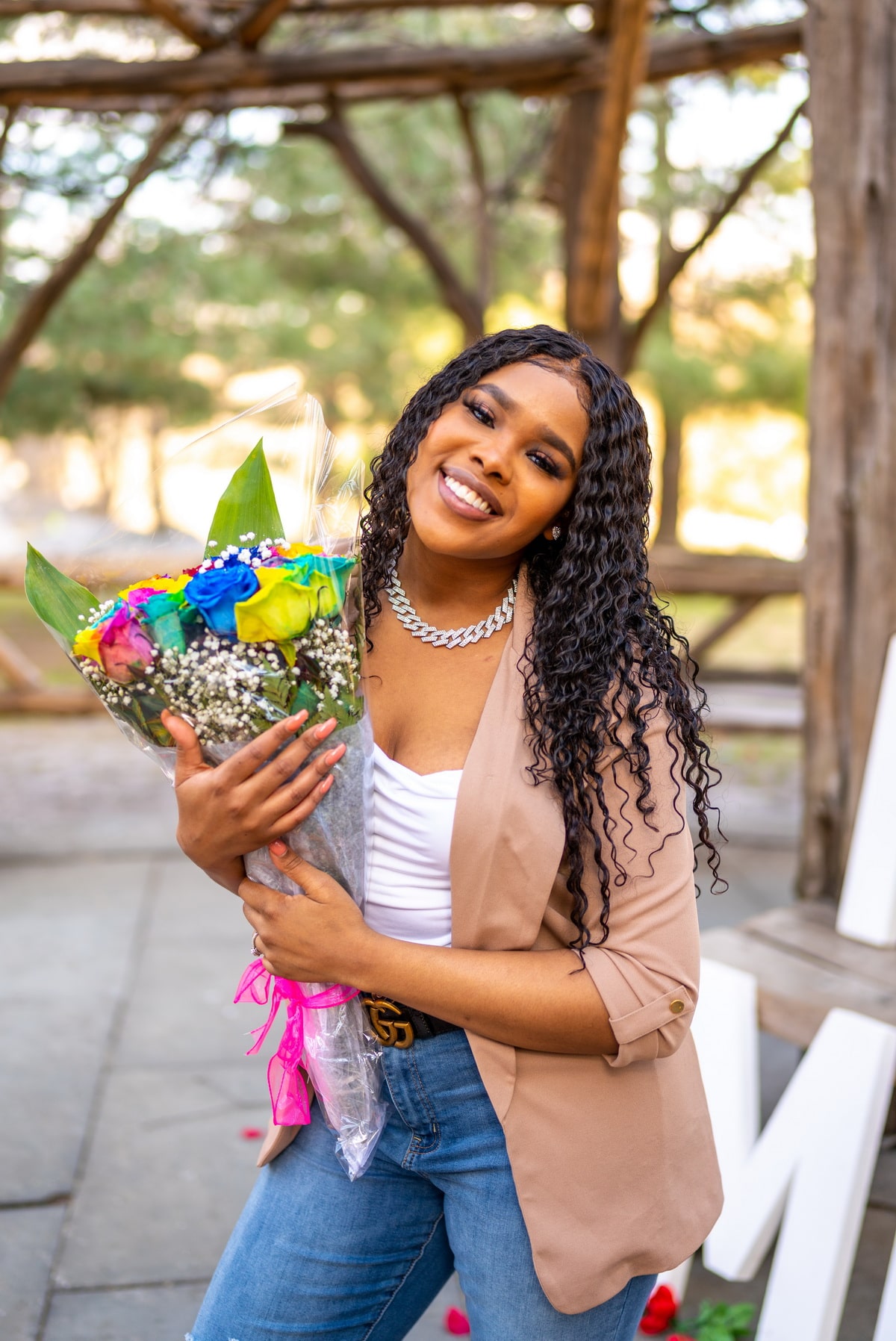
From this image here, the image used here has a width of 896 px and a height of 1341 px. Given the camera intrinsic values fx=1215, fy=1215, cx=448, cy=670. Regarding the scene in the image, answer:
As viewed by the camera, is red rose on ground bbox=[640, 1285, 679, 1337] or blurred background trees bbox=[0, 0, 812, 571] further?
blurred background trees bbox=[0, 0, 812, 571]

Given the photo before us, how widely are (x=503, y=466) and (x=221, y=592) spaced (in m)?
0.39

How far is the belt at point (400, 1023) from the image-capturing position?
1.44 m

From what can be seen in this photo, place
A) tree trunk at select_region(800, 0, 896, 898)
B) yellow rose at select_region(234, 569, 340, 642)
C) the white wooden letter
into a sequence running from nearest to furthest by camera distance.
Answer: yellow rose at select_region(234, 569, 340, 642) < the white wooden letter < tree trunk at select_region(800, 0, 896, 898)

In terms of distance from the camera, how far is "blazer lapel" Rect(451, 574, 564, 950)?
4.47 feet

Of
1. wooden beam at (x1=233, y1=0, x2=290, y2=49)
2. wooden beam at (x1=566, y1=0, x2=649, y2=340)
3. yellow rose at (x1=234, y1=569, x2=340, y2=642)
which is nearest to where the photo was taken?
yellow rose at (x1=234, y1=569, x2=340, y2=642)

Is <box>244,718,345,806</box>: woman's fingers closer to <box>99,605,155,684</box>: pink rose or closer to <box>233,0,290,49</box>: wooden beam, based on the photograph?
<box>99,605,155,684</box>: pink rose

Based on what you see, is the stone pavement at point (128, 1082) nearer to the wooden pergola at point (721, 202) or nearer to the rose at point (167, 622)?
the wooden pergola at point (721, 202)

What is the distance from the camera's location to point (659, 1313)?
7.97ft

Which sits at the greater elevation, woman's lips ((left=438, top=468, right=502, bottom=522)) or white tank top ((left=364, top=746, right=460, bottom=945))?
woman's lips ((left=438, top=468, right=502, bottom=522))

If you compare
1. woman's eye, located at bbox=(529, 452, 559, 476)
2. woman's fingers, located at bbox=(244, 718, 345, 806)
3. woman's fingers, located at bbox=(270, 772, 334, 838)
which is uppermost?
woman's eye, located at bbox=(529, 452, 559, 476)

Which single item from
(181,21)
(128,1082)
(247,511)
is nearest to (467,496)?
(247,511)

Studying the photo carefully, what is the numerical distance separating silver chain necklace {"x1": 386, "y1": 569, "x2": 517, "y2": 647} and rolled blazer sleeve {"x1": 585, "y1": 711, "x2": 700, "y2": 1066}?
0.24m

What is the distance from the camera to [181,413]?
11.5 meters

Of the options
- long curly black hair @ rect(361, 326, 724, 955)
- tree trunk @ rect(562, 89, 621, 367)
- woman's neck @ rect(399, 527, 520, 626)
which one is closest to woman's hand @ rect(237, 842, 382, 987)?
long curly black hair @ rect(361, 326, 724, 955)
